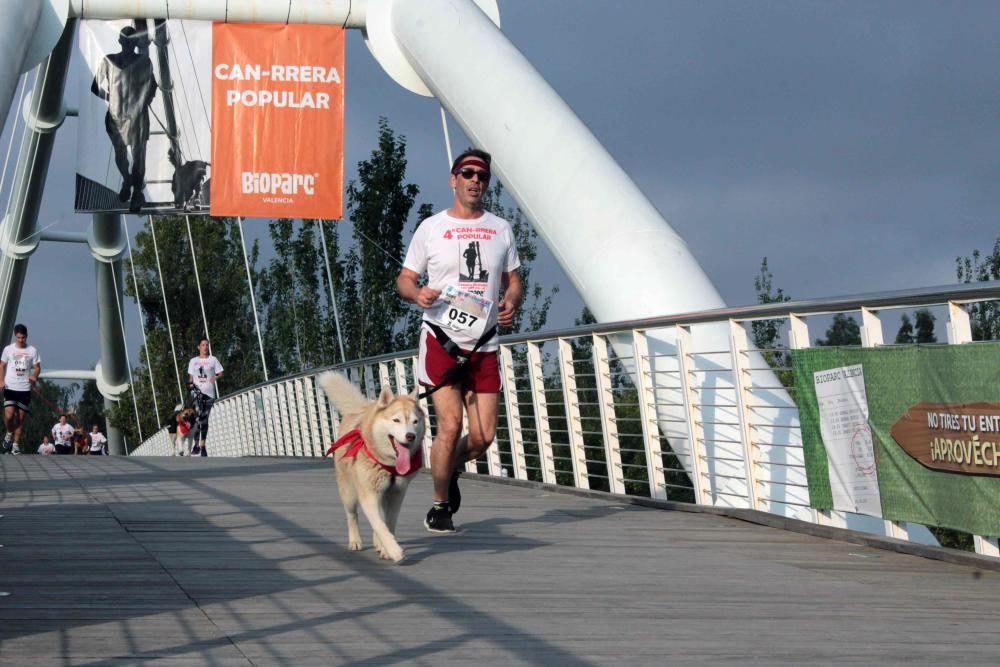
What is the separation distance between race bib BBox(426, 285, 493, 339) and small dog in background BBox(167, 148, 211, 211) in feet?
51.7

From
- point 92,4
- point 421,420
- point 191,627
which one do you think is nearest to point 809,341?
point 421,420

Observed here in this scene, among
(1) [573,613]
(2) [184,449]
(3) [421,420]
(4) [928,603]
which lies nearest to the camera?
(1) [573,613]

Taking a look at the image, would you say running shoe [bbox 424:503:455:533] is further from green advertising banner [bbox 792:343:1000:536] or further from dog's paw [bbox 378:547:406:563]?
green advertising banner [bbox 792:343:1000:536]

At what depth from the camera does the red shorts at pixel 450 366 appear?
23.0ft

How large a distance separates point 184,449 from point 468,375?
1730 cm

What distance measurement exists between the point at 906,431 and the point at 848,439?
2.11 feet

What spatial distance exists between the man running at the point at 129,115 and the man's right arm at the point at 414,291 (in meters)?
15.8

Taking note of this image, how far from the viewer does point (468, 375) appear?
7113 mm

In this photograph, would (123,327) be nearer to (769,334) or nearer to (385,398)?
(769,334)

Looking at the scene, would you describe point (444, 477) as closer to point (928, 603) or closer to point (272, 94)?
point (928, 603)

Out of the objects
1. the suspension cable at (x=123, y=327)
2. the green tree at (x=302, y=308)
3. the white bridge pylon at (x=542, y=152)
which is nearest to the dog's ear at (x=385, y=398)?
the white bridge pylon at (x=542, y=152)

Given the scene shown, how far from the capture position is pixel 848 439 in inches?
280

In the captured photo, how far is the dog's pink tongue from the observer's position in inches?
241

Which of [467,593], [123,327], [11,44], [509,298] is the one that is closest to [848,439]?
[509,298]
